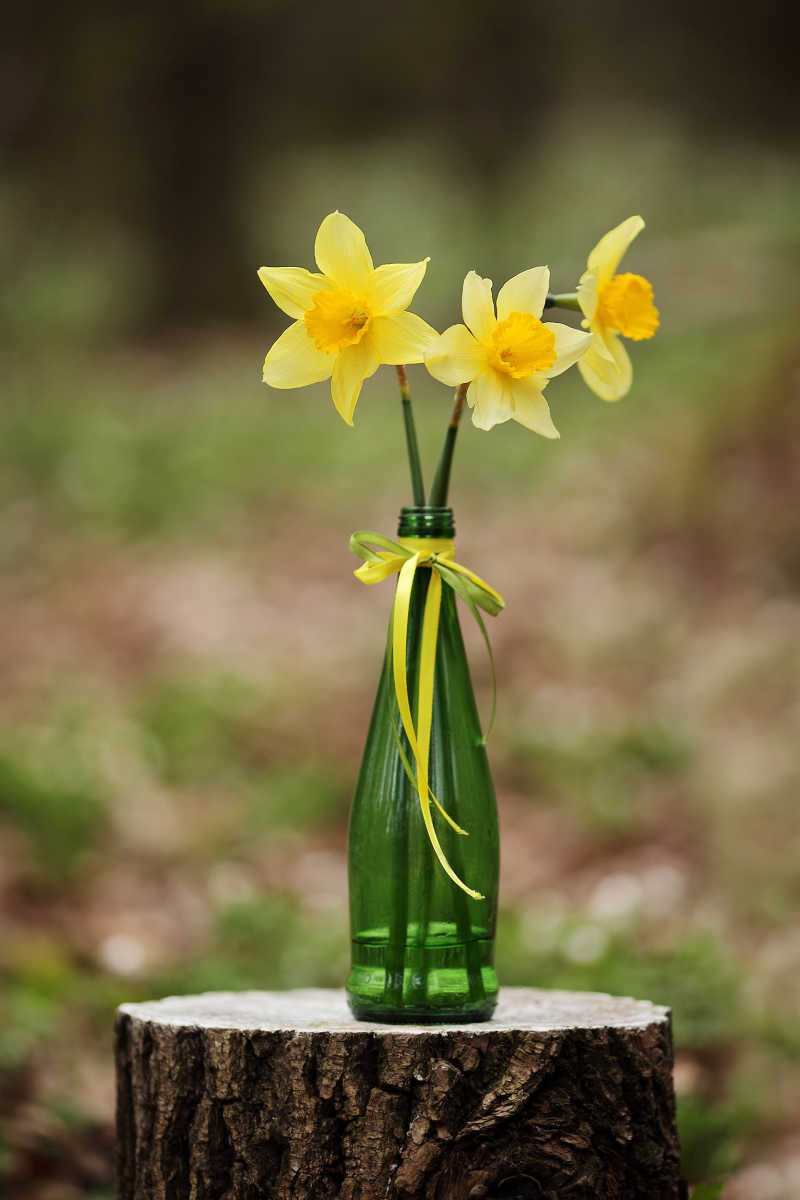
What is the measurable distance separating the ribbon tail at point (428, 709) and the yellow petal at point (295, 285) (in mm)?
347

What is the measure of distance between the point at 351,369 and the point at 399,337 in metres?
0.07

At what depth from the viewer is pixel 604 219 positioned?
19.8ft

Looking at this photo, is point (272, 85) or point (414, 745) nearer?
point (414, 745)

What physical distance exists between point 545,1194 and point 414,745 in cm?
50

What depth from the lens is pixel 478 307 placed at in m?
1.32

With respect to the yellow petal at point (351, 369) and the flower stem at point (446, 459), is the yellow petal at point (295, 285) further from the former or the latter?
the flower stem at point (446, 459)

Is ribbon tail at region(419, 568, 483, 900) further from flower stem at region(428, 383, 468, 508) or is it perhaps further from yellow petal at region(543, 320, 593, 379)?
yellow petal at region(543, 320, 593, 379)

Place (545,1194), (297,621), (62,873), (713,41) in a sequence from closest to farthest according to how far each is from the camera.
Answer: (545,1194)
(62,873)
(297,621)
(713,41)

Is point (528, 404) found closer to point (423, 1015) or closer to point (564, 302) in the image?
point (564, 302)

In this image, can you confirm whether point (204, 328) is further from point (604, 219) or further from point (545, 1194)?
point (545, 1194)

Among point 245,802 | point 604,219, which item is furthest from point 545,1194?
point 604,219

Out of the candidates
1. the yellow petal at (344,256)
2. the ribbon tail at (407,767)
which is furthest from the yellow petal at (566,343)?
the ribbon tail at (407,767)

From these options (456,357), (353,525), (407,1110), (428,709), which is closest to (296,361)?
(456,357)

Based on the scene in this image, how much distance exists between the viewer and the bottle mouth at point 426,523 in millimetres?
1421
